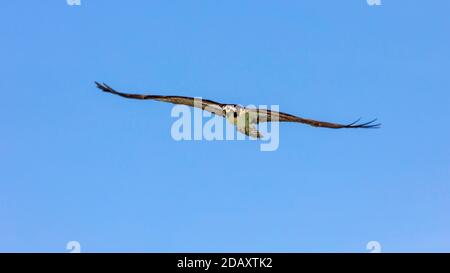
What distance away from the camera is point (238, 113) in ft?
97.5

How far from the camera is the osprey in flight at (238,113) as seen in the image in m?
28.6

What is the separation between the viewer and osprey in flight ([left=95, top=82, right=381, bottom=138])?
2859cm
